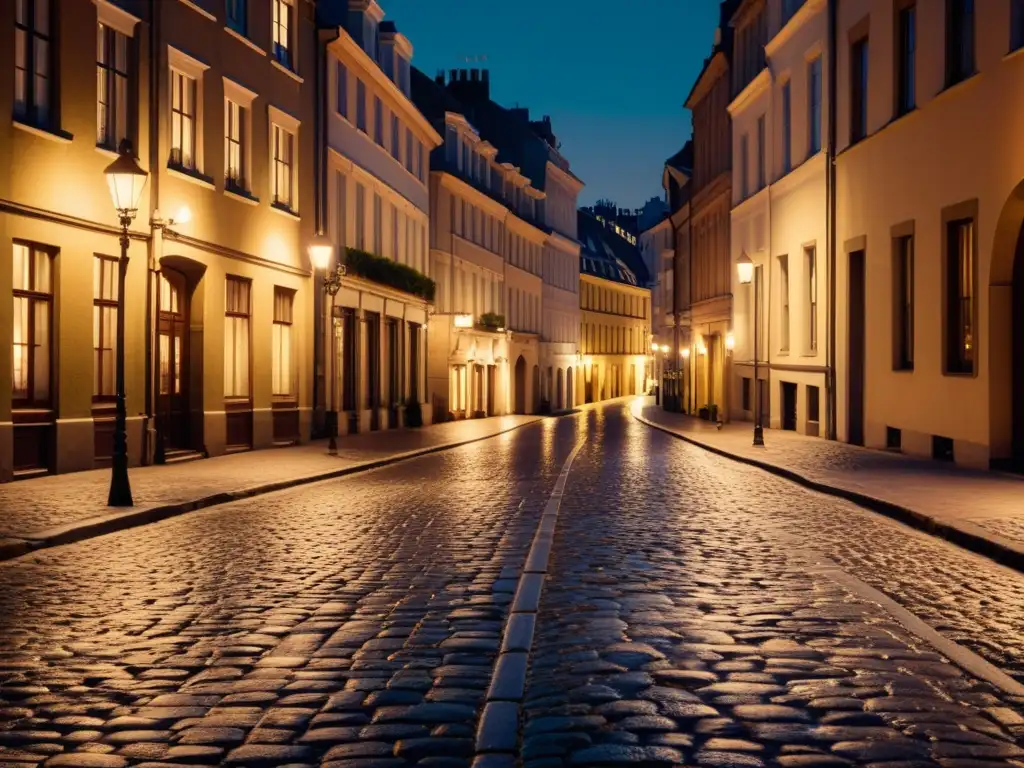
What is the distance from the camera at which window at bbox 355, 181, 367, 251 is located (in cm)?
3756

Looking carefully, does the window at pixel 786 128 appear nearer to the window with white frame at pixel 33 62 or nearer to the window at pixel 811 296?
the window at pixel 811 296

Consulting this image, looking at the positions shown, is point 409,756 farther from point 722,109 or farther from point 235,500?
Result: point 722,109

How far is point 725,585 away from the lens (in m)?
9.72

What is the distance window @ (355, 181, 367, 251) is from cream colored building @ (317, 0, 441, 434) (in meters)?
0.03

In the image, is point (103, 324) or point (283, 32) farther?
point (283, 32)

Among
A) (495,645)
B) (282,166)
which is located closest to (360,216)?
(282,166)

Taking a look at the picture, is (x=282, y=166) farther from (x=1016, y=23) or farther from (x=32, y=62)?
(x=1016, y=23)

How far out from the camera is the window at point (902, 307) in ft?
79.4

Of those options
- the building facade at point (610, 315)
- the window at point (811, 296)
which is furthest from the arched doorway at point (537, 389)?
the window at point (811, 296)

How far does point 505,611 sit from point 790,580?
7.78 ft

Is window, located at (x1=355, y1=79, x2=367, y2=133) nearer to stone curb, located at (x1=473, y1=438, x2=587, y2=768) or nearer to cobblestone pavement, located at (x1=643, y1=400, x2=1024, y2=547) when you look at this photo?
cobblestone pavement, located at (x1=643, y1=400, x2=1024, y2=547)

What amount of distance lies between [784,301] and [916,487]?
1875 cm

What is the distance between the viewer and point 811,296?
32188mm

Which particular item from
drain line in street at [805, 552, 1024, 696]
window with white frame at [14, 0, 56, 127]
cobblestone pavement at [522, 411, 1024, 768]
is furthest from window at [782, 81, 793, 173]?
drain line in street at [805, 552, 1024, 696]
